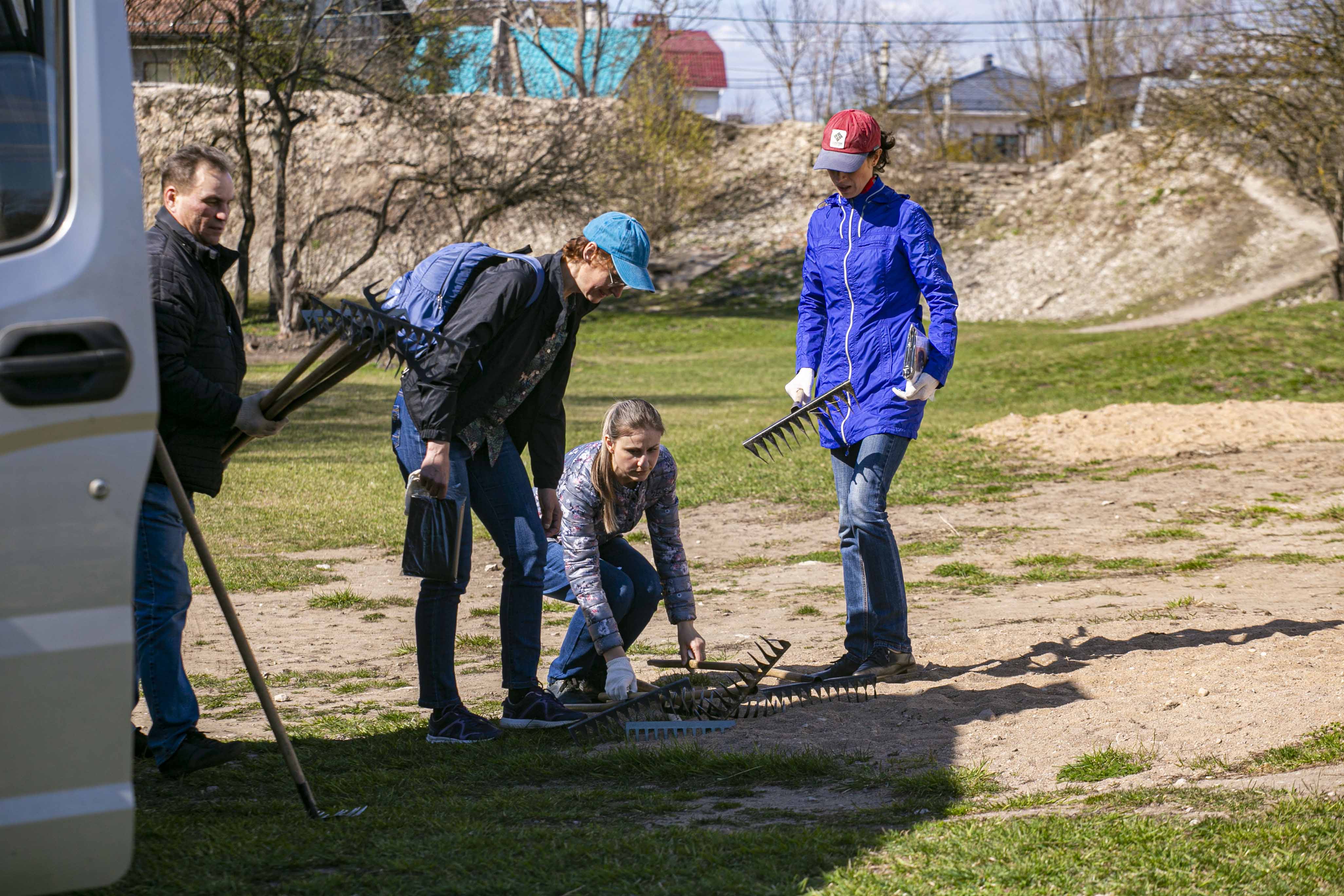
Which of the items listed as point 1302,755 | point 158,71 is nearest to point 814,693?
point 1302,755

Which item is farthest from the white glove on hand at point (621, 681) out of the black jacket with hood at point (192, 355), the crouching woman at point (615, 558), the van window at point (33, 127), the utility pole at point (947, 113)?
the utility pole at point (947, 113)

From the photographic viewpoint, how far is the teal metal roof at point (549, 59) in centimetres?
2683

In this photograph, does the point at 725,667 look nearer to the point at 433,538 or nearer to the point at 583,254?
the point at 433,538

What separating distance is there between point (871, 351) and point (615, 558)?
133cm

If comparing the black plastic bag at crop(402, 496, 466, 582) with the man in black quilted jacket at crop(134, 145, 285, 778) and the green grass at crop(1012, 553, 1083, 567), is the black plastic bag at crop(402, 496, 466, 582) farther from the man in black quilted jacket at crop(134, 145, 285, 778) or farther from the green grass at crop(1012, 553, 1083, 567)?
the green grass at crop(1012, 553, 1083, 567)

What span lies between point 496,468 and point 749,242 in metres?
36.6

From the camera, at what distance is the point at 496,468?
446 cm

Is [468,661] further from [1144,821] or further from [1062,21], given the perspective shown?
[1062,21]

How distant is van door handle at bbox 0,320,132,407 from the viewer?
2.24m

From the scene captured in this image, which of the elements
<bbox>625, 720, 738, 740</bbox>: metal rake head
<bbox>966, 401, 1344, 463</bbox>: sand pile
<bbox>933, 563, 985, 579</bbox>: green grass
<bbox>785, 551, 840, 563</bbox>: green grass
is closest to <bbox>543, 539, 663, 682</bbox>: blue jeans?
<bbox>625, 720, 738, 740</bbox>: metal rake head

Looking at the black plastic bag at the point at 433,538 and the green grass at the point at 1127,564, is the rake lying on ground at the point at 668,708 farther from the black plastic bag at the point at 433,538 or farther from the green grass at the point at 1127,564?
the green grass at the point at 1127,564

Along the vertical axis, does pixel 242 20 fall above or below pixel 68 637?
above

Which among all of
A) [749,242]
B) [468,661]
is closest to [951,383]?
[468,661]

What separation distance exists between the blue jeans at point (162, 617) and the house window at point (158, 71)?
2193cm
